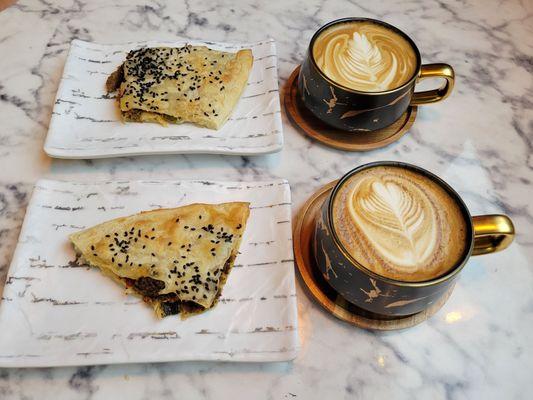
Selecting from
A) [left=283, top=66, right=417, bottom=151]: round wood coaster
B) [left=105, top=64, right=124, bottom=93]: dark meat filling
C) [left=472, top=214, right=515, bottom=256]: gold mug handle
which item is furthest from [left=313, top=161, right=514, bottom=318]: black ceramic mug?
[left=105, top=64, right=124, bottom=93]: dark meat filling

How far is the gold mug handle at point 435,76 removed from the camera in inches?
63.2

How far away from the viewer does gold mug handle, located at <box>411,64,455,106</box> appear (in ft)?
5.27

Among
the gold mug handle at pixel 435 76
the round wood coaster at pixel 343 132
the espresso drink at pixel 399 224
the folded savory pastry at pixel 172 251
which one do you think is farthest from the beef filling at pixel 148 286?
the gold mug handle at pixel 435 76

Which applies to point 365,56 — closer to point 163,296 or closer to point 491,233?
point 491,233

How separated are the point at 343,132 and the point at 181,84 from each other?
56 cm

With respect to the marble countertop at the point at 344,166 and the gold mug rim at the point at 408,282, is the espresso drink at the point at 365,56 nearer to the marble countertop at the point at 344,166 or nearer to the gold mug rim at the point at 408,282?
the marble countertop at the point at 344,166

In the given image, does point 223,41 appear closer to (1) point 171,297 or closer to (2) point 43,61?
(2) point 43,61

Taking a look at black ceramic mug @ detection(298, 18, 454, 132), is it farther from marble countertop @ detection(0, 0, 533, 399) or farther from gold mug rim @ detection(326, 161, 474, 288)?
gold mug rim @ detection(326, 161, 474, 288)

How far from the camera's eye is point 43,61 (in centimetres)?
186

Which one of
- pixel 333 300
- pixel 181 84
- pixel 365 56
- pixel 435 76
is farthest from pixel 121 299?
pixel 435 76

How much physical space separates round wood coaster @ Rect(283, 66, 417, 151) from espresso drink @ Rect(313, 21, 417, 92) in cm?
18

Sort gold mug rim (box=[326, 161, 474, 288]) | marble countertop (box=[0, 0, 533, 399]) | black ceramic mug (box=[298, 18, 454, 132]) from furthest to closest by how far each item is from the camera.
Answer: black ceramic mug (box=[298, 18, 454, 132]) → marble countertop (box=[0, 0, 533, 399]) → gold mug rim (box=[326, 161, 474, 288])

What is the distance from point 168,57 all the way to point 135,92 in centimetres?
21

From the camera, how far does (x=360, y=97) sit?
1476 mm
